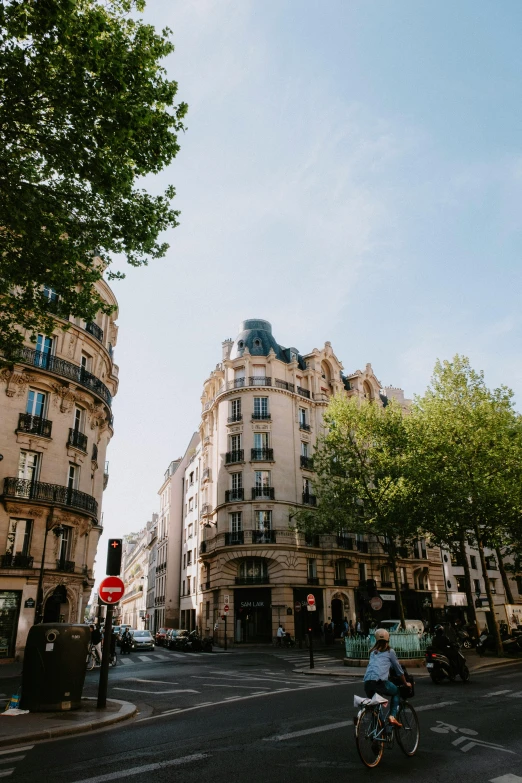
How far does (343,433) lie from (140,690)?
1937 centimetres

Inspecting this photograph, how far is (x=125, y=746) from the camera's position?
7133 mm

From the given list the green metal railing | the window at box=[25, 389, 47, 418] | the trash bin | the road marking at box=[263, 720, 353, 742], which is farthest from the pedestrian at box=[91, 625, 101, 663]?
the road marking at box=[263, 720, 353, 742]

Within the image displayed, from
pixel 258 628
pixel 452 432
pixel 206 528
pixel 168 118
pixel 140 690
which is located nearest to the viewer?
pixel 168 118

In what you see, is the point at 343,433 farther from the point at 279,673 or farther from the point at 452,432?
the point at 279,673

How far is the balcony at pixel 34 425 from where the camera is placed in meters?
25.1

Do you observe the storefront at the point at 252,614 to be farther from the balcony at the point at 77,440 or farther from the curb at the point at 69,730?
the curb at the point at 69,730

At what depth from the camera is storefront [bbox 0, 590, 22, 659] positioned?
73.9ft

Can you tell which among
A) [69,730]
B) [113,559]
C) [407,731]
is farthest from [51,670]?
[407,731]

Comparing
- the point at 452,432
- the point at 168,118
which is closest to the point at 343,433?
the point at 452,432

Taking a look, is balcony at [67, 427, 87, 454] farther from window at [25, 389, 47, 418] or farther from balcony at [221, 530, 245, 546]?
balcony at [221, 530, 245, 546]

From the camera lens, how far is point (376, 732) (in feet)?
19.2

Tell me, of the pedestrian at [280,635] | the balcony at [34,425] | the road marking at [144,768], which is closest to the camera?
the road marking at [144,768]

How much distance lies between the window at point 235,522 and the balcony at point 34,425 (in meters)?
16.4

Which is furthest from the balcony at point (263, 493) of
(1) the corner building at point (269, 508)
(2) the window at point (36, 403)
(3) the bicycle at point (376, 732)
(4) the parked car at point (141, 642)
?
(3) the bicycle at point (376, 732)
